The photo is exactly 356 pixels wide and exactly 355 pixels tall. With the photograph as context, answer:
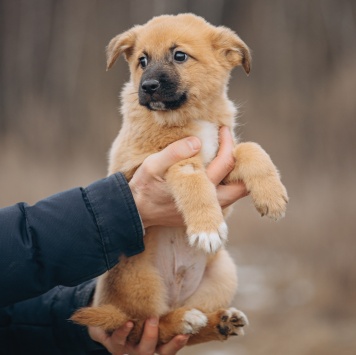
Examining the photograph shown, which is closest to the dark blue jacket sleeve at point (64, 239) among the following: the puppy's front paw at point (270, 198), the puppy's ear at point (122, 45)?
the puppy's front paw at point (270, 198)

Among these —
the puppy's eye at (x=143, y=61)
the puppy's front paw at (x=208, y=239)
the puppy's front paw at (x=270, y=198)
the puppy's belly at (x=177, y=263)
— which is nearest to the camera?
the puppy's front paw at (x=208, y=239)

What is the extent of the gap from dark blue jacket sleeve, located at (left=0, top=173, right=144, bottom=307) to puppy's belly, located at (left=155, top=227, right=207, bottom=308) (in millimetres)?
502

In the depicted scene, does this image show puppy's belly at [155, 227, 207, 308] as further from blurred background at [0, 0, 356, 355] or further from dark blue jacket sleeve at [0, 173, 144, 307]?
blurred background at [0, 0, 356, 355]

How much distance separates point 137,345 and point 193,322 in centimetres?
26

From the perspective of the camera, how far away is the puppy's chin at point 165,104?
10.0 feet

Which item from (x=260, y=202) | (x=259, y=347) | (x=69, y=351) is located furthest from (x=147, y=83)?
(x=259, y=347)

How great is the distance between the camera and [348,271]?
22.5 feet

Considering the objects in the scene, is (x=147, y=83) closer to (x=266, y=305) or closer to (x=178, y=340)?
(x=178, y=340)

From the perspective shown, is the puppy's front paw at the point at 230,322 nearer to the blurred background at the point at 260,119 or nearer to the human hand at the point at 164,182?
the human hand at the point at 164,182

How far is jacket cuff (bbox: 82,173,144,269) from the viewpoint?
2.57 metres

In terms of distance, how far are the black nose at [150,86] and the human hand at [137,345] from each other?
0.99 m

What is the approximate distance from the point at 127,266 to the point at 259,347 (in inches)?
124

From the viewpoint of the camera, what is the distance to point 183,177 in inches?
113

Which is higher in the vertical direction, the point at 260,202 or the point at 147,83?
the point at 147,83
